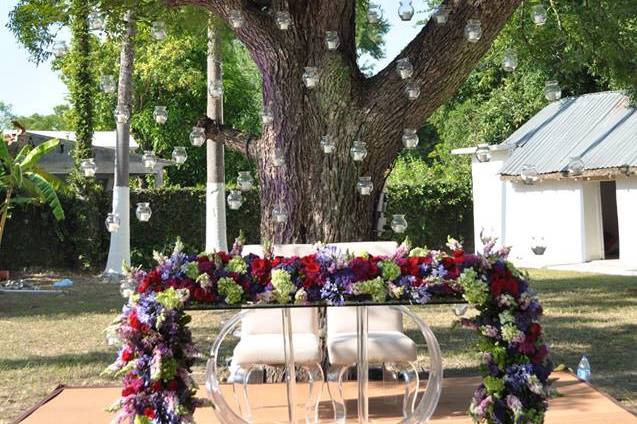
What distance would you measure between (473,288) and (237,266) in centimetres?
110

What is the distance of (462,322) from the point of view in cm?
434

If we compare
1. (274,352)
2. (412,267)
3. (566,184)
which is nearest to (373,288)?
(412,267)

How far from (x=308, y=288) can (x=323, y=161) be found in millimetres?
2761

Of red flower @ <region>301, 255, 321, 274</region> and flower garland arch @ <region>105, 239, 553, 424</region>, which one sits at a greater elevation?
red flower @ <region>301, 255, 321, 274</region>

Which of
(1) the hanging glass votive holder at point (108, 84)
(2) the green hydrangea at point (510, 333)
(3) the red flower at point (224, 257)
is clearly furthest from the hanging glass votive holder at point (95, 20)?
(2) the green hydrangea at point (510, 333)

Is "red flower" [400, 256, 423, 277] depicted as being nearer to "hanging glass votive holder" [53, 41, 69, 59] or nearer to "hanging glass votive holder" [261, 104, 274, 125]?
"hanging glass votive holder" [261, 104, 274, 125]

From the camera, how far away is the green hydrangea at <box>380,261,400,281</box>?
419 centimetres

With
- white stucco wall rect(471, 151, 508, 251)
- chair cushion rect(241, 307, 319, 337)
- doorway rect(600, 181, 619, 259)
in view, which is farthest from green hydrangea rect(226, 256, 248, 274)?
doorway rect(600, 181, 619, 259)

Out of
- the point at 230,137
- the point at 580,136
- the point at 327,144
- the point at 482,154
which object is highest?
the point at 580,136

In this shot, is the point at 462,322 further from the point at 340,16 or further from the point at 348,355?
the point at 340,16

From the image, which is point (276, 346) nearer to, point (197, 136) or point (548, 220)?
point (197, 136)

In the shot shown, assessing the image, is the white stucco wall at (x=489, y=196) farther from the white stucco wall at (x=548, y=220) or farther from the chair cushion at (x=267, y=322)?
the chair cushion at (x=267, y=322)

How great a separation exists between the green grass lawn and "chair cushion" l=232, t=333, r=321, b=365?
102 cm

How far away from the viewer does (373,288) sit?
13.6 ft
